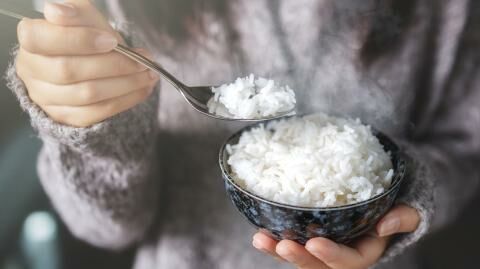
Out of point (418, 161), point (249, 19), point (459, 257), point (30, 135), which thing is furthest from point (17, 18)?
point (459, 257)

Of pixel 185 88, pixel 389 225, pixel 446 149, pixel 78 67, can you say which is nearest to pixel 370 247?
pixel 389 225

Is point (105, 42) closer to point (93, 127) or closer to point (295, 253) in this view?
point (93, 127)

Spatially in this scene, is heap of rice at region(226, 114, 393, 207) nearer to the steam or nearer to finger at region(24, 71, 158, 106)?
the steam

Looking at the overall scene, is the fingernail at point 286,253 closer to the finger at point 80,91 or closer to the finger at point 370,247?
the finger at point 370,247

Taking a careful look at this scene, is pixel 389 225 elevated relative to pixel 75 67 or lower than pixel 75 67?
lower

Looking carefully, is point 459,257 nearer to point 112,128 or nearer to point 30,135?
point 112,128

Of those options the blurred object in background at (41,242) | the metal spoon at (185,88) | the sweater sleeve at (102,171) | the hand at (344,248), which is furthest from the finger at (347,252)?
the blurred object in background at (41,242)
